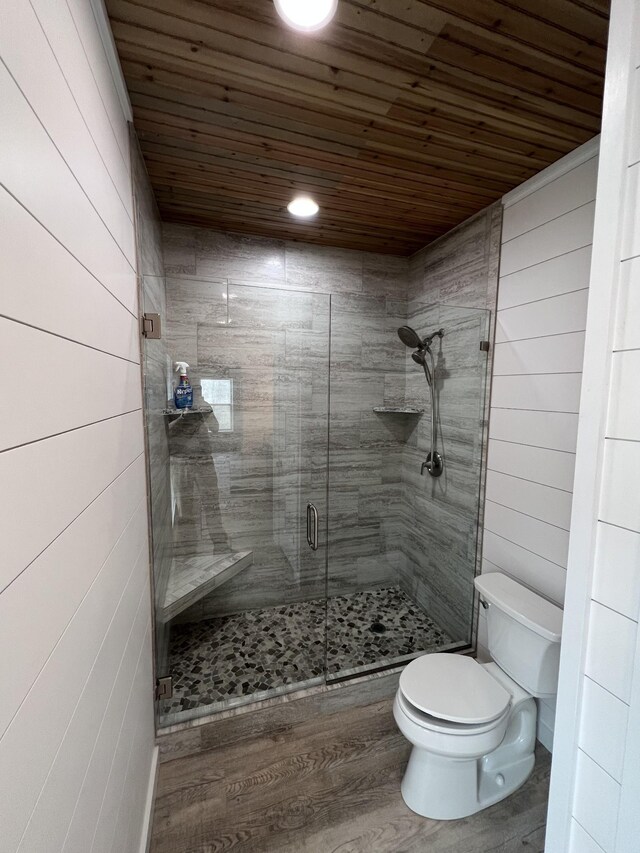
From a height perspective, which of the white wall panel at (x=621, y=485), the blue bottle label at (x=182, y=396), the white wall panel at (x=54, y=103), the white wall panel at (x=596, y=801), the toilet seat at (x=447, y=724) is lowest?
the toilet seat at (x=447, y=724)

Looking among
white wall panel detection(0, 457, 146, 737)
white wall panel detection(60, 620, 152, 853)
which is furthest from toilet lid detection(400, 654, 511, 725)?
white wall panel detection(0, 457, 146, 737)

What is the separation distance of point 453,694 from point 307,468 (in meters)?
1.42

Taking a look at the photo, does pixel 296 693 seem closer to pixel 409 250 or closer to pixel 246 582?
pixel 246 582

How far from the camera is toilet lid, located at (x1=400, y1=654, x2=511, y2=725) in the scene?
133 centimetres

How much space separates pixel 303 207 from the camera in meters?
1.95

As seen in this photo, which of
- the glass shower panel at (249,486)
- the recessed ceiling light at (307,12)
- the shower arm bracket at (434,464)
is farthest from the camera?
the shower arm bracket at (434,464)

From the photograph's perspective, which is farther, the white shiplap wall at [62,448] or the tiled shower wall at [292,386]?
the tiled shower wall at [292,386]

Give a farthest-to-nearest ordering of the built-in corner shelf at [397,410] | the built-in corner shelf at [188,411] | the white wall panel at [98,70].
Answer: the built-in corner shelf at [397,410] < the built-in corner shelf at [188,411] < the white wall panel at [98,70]

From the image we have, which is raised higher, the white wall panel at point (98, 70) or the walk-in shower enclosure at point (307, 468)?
the white wall panel at point (98, 70)

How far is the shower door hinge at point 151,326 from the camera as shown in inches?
56.3

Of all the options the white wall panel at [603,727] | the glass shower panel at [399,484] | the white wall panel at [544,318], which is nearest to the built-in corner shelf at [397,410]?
the glass shower panel at [399,484]

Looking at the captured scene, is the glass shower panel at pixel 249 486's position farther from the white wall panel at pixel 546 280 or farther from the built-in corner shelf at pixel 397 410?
the white wall panel at pixel 546 280

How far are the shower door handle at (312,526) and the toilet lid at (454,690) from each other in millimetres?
961

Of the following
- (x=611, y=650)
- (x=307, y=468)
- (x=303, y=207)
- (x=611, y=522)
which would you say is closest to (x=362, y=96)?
(x=303, y=207)
